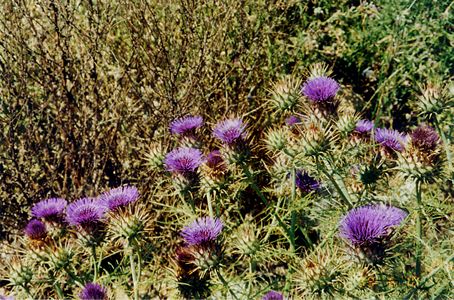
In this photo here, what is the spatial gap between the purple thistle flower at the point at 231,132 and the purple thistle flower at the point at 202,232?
1.48 feet

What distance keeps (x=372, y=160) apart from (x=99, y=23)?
6.32 feet

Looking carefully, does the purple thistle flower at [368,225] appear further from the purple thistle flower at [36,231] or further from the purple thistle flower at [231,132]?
the purple thistle flower at [36,231]

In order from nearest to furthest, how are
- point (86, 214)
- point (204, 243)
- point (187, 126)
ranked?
1. point (204, 243)
2. point (86, 214)
3. point (187, 126)

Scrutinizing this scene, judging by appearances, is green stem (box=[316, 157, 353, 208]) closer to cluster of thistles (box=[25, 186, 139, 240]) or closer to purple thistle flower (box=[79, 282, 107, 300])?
cluster of thistles (box=[25, 186, 139, 240])

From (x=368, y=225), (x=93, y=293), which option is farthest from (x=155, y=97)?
(x=368, y=225)

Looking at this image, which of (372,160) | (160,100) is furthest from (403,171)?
(160,100)

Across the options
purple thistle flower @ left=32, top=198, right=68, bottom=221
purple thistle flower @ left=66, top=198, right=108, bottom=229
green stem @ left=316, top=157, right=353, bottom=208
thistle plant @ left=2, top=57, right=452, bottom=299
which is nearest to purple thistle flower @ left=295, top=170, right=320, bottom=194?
thistle plant @ left=2, top=57, right=452, bottom=299

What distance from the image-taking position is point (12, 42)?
3707 mm

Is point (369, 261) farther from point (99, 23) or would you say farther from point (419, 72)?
point (419, 72)

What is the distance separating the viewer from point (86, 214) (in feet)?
8.36

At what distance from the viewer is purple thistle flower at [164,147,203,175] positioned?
8.71 feet

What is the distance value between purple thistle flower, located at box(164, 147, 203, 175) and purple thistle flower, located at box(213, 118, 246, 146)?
0.13m

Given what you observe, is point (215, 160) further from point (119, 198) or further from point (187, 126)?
point (119, 198)

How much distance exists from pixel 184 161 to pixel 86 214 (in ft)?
1.47
